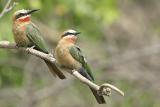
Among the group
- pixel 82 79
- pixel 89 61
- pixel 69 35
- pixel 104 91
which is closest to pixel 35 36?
pixel 69 35

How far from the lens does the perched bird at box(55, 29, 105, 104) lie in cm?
388

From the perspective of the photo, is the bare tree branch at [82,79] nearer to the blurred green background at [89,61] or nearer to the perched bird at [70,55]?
the perched bird at [70,55]

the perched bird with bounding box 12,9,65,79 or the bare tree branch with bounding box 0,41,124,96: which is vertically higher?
the perched bird with bounding box 12,9,65,79

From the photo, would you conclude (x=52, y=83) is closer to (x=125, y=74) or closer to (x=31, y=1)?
(x=125, y=74)

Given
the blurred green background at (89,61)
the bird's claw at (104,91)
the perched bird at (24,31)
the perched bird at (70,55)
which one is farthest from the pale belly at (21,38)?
the blurred green background at (89,61)

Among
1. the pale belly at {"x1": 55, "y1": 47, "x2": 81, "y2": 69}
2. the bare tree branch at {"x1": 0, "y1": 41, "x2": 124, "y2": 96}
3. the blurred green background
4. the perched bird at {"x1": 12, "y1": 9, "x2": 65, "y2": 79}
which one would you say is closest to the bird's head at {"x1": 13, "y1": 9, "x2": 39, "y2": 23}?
the perched bird at {"x1": 12, "y1": 9, "x2": 65, "y2": 79}

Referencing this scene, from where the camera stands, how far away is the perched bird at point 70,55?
3876 mm

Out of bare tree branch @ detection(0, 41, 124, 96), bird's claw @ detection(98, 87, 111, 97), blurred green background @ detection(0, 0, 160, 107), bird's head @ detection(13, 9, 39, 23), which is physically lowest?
blurred green background @ detection(0, 0, 160, 107)

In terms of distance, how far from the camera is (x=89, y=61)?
33.4ft

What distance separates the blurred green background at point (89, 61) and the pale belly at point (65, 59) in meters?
3.42

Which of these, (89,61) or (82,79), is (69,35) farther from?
(89,61)

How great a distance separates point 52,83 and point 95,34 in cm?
108

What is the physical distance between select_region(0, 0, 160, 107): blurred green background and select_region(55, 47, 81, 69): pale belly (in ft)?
11.2

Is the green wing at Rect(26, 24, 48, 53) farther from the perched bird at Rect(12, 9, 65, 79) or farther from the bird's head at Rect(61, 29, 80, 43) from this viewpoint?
the bird's head at Rect(61, 29, 80, 43)
